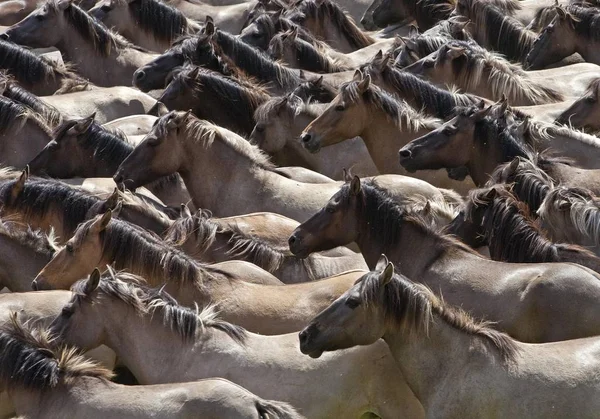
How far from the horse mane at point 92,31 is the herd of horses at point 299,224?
2cm

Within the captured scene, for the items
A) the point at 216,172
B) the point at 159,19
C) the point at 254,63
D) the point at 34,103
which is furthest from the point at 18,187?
the point at 159,19

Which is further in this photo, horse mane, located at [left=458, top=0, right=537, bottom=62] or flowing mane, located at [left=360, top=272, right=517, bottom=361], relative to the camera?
horse mane, located at [left=458, top=0, right=537, bottom=62]

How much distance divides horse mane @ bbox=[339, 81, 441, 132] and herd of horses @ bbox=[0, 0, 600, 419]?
2 centimetres

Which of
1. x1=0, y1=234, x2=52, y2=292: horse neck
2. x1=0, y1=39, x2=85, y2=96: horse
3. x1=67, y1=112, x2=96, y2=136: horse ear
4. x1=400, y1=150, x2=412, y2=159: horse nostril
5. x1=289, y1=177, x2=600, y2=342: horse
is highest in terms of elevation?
x1=289, y1=177, x2=600, y2=342: horse

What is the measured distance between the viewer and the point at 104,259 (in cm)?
719

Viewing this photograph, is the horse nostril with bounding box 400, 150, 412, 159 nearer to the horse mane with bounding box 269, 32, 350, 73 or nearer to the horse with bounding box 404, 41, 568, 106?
the horse with bounding box 404, 41, 568, 106

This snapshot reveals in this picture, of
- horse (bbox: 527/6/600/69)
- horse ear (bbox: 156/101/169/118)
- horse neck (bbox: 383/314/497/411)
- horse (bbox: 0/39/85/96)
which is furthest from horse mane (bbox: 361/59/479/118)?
horse neck (bbox: 383/314/497/411)

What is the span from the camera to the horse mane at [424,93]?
9875 millimetres

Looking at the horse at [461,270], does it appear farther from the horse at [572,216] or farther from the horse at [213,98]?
the horse at [213,98]

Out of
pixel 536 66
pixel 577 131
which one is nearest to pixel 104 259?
pixel 577 131

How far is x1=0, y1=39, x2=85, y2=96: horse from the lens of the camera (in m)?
11.6

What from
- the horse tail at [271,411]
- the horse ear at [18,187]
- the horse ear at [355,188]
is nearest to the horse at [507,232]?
the horse ear at [355,188]

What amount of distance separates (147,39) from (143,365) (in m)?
7.51

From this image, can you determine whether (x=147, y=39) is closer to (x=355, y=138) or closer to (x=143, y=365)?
(x=355, y=138)
